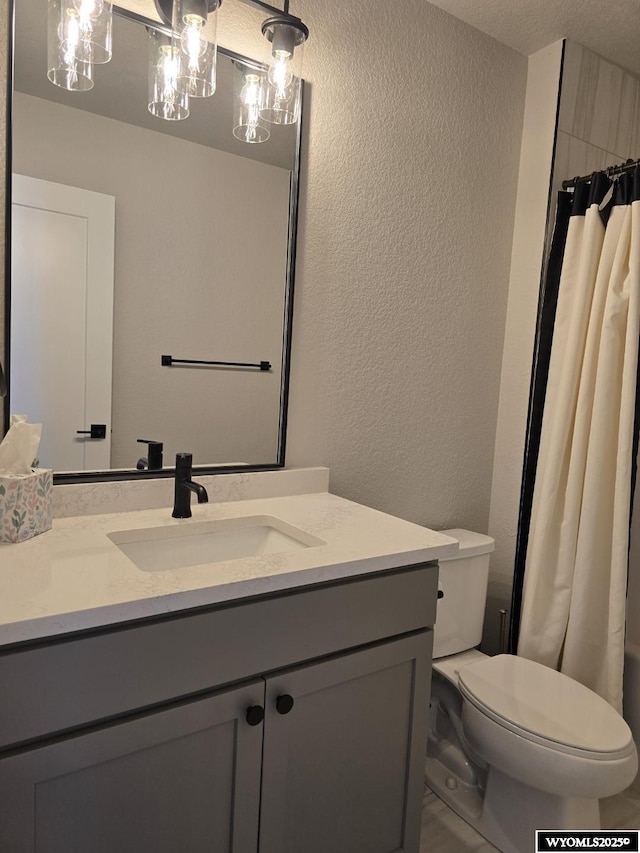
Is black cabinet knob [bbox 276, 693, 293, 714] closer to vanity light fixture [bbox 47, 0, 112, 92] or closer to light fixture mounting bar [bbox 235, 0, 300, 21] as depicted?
vanity light fixture [bbox 47, 0, 112, 92]

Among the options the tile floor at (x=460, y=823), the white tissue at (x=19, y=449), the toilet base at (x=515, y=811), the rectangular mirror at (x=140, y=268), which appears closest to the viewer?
the white tissue at (x=19, y=449)

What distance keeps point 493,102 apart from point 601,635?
190 centimetres

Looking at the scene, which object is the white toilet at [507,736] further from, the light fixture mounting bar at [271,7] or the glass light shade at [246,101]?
the light fixture mounting bar at [271,7]

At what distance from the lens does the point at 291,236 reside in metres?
1.70

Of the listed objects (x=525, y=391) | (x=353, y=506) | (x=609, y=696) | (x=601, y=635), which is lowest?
(x=609, y=696)

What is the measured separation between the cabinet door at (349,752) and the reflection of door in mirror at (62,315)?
0.77 meters

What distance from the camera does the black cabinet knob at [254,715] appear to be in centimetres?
108

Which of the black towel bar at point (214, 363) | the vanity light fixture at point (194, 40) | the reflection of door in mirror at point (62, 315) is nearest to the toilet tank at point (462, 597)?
the black towel bar at point (214, 363)

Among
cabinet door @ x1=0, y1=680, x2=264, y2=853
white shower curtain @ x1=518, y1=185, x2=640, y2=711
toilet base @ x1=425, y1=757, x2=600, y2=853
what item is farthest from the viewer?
white shower curtain @ x1=518, y1=185, x2=640, y2=711

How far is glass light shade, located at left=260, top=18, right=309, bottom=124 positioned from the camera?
150 cm

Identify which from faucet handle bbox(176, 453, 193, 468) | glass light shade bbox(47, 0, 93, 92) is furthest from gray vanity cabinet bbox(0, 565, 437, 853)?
glass light shade bbox(47, 0, 93, 92)

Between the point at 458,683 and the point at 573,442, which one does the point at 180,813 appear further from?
the point at 573,442

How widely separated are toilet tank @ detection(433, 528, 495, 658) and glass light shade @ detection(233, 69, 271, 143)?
4.59 feet

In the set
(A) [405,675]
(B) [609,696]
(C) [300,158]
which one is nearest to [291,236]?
(C) [300,158]
